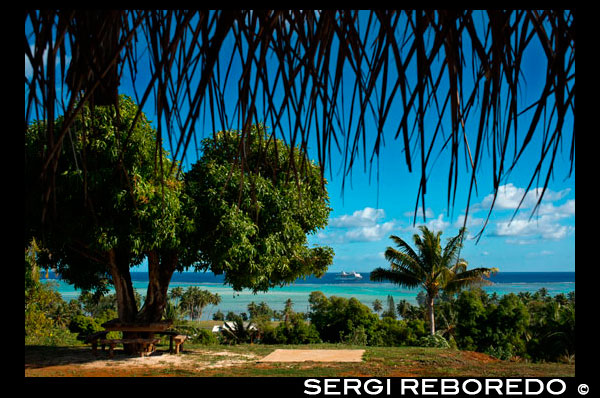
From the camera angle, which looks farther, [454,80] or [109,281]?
[109,281]

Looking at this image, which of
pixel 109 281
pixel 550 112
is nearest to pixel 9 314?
pixel 550 112

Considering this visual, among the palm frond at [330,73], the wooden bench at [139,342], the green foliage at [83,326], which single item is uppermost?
the palm frond at [330,73]

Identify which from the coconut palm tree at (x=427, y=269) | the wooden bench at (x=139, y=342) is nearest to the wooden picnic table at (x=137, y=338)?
the wooden bench at (x=139, y=342)

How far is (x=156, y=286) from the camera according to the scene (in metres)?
11.2

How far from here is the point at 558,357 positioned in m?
19.0

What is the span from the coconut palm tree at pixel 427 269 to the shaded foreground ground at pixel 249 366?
7897mm

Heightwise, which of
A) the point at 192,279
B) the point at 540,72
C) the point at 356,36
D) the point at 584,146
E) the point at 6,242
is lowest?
the point at 192,279

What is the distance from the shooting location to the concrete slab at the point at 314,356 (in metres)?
10.5

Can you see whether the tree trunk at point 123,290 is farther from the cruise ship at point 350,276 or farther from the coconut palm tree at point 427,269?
the cruise ship at point 350,276

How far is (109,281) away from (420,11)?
1229 centimetres

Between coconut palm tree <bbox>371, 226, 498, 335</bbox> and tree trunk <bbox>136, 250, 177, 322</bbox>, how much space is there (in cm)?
1059

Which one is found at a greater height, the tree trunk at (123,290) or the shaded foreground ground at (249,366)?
the tree trunk at (123,290)

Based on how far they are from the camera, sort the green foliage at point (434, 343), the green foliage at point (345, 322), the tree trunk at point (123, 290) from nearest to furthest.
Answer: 1. the tree trunk at point (123, 290)
2. the green foliage at point (434, 343)
3. the green foliage at point (345, 322)

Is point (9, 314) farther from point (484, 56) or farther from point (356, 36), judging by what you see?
point (484, 56)
